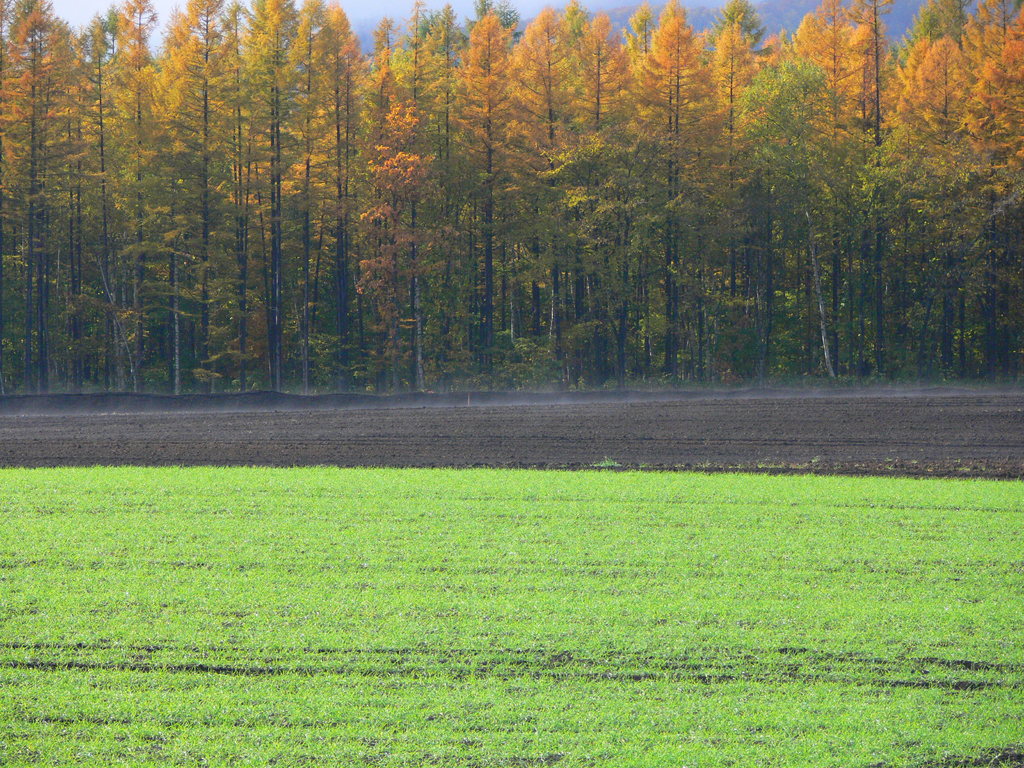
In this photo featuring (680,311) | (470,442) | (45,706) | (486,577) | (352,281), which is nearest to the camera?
(45,706)

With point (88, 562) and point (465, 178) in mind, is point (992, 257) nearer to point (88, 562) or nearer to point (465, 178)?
point (465, 178)

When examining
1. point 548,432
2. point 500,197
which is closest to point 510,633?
point 548,432

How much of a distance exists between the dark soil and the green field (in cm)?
474

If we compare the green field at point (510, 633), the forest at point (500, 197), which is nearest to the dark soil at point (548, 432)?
the green field at point (510, 633)

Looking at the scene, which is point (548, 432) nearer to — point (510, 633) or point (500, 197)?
point (510, 633)

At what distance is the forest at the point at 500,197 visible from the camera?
34.9 metres

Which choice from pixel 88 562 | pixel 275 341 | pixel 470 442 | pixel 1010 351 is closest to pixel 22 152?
pixel 275 341

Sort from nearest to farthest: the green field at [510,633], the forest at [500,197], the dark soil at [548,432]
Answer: the green field at [510,633]
the dark soil at [548,432]
the forest at [500,197]

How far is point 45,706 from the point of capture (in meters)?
6.24

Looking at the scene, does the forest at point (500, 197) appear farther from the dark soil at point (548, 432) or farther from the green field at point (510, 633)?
the green field at point (510, 633)

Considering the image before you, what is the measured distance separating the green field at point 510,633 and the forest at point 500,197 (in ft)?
75.2

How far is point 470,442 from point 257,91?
19817 millimetres

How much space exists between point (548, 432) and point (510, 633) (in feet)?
46.1

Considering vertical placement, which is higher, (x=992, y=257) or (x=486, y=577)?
(x=992, y=257)
